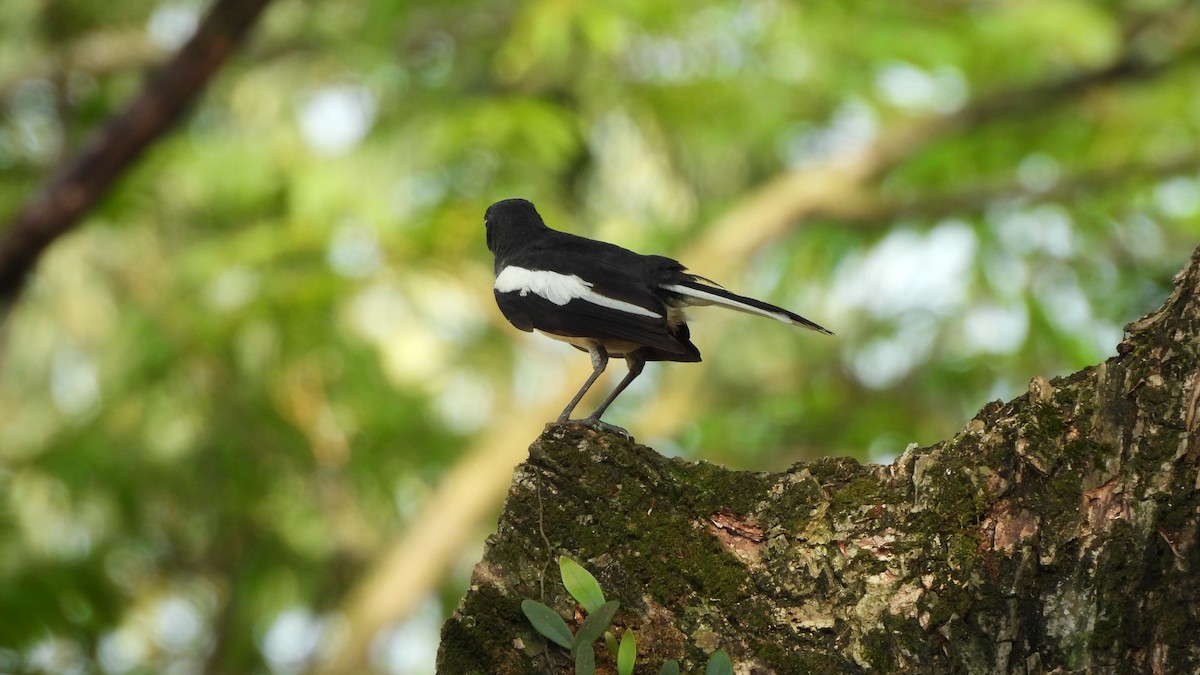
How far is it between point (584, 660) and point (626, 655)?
0.10 meters

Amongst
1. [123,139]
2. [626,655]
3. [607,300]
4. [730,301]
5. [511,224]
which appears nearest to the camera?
[626,655]

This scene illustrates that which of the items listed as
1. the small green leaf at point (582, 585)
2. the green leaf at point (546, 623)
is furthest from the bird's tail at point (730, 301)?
the green leaf at point (546, 623)

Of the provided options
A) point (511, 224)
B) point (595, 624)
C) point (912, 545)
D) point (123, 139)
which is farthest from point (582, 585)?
point (123, 139)

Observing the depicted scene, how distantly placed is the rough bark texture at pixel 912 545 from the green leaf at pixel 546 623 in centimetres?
7

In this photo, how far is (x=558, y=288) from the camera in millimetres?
4289

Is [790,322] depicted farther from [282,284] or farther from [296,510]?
[296,510]

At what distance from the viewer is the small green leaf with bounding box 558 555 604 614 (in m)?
3.09

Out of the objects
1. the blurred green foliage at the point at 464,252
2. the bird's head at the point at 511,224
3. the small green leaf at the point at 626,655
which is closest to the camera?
the small green leaf at the point at 626,655

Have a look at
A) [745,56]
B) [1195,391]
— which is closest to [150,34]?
[745,56]

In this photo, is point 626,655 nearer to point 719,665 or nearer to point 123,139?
point 719,665

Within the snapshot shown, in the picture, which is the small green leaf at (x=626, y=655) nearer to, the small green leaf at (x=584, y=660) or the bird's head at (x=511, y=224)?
the small green leaf at (x=584, y=660)

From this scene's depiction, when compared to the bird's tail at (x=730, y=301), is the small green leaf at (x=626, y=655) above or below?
below

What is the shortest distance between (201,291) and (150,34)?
Result: 2.56m

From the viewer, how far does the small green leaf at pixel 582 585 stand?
10.2ft
